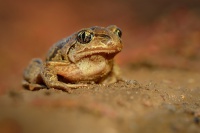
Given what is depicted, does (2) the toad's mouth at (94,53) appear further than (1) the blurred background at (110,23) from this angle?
No

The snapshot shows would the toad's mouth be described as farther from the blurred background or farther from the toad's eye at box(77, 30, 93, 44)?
the blurred background

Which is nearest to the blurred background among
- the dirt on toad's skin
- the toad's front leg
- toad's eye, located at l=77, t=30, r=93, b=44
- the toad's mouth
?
the toad's front leg

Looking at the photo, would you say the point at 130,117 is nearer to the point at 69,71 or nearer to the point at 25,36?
the point at 69,71

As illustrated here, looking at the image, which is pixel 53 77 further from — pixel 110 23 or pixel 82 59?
pixel 110 23

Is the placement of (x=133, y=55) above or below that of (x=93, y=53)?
below

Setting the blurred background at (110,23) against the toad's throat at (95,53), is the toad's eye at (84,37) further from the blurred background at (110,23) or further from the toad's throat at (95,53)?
the blurred background at (110,23)

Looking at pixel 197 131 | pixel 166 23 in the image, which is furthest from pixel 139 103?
pixel 166 23

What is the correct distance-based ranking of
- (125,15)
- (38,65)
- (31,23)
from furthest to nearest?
1. (125,15)
2. (31,23)
3. (38,65)

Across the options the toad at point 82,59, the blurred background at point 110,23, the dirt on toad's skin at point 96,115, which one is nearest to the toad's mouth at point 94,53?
the toad at point 82,59
